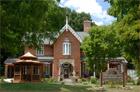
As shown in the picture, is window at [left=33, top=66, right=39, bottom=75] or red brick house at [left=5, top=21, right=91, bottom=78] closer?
window at [left=33, top=66, right=39, bottom=75]

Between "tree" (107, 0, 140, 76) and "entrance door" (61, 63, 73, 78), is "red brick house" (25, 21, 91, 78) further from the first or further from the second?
"tree" (107, 0, 140, 76)

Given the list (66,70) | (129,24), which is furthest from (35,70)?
(129,24)

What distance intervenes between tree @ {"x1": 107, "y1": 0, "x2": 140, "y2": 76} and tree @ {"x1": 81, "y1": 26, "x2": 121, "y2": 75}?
32.7 m

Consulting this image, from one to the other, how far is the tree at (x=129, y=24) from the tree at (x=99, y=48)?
32.7 metres

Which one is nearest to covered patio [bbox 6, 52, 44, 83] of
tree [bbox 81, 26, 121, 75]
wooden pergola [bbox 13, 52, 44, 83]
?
wooden pergola [bbox 13, 52, 44, 83]

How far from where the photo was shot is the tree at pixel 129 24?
1426 inches

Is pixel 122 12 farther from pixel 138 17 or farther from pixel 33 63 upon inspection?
pixel 33 63

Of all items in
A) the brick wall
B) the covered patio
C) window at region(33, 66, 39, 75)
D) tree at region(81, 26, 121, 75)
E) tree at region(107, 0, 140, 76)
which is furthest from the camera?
the brick wall

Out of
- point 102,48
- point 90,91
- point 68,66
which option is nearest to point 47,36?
point 90,91

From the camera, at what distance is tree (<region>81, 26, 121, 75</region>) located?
2896 inches

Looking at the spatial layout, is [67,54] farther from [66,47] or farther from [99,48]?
[99,48]

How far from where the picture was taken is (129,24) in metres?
37.4

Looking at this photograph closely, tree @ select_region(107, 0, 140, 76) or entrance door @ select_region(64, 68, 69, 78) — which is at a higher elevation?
tree @ select_region(107, 0, 140, 76)

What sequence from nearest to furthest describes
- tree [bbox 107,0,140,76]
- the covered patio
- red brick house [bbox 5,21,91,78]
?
tree [bbox 107,0,140,76]
the covered patio
red brick house [bbox 5,21,91,78]
